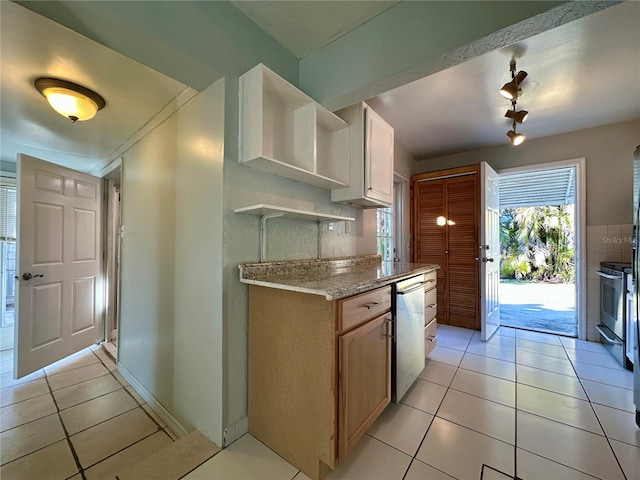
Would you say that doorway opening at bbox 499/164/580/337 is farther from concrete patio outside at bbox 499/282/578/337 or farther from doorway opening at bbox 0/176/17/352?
doorway opening at bbox 0/176/17/352

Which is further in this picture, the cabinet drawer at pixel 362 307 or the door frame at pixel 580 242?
the door frame at pixel 580 242

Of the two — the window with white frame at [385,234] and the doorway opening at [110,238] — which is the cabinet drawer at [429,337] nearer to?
the window with white frame at [385,234]

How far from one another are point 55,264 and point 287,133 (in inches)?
112

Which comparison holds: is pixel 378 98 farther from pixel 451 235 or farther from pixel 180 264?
pixel 180 264

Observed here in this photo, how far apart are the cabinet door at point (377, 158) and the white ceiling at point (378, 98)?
41 centimetres

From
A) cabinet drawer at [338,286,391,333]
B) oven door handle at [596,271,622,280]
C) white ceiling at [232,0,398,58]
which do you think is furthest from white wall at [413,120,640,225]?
cabinet drawer at [338,286,391,333]

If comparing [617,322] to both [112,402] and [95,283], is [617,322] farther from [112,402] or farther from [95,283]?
[95,283]

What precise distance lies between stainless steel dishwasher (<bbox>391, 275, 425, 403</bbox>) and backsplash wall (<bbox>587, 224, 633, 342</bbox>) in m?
2.55

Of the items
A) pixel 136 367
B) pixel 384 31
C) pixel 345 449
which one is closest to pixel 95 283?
pixel 136 367

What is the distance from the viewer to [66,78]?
1628 mm

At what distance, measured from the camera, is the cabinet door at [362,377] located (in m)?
1.15

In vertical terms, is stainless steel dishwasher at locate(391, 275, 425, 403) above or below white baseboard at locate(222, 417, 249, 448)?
above

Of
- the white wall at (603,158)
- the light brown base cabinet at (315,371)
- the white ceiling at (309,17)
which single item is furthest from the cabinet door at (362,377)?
the white wall at (603,158)

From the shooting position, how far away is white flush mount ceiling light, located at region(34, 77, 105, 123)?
1.63 meters
